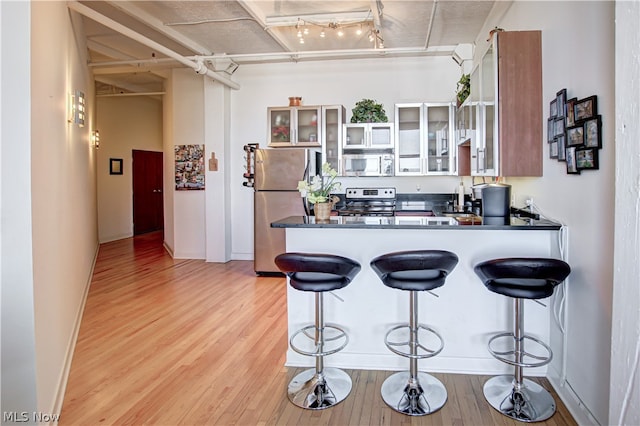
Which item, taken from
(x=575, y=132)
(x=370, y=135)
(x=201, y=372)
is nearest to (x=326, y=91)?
(x=370, y=135)

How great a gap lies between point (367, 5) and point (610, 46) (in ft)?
9.90

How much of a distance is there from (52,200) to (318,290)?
1.69m

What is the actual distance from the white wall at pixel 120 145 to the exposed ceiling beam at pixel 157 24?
142 inches

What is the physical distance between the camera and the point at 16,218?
5.74 ft

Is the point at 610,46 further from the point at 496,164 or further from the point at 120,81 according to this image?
the point at 120,81

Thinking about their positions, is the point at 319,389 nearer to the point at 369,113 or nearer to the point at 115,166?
the point at 369,113

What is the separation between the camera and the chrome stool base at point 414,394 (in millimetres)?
2286

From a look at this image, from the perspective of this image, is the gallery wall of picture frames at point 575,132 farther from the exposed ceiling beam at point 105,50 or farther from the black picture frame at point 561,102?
the exposed ceiling beam at point 105,50

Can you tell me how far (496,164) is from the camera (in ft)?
9.60

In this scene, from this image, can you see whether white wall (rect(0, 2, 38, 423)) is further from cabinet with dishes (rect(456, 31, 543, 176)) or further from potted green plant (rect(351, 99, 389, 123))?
potted green plant (rect(351, 99, 389, 123))

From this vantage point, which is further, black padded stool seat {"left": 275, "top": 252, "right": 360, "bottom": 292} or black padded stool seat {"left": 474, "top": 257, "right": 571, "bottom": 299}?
black padded stool seat {"left": 275, "top": 252, "right": 360, "bottom": 292}

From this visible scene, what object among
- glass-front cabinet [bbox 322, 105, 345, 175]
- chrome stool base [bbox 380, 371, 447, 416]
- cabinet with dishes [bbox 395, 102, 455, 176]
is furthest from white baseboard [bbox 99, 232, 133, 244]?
chrome stool base [bbox 380, 371, 447, 416]

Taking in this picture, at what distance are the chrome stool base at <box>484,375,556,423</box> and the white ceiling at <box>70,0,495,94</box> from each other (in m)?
3.48

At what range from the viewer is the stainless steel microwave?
5.56m
